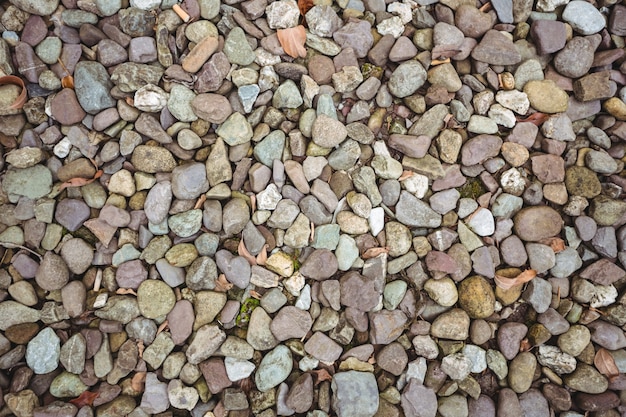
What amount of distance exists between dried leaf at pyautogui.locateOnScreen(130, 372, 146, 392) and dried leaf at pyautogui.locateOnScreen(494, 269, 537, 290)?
137 cm

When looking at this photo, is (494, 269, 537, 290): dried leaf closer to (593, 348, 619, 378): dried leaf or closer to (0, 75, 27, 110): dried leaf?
(593, 348, 619, 378): dried leaf

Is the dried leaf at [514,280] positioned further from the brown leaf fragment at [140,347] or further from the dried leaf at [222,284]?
the brown leaf fragment at [140,347]

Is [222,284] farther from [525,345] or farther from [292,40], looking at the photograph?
[525,345]

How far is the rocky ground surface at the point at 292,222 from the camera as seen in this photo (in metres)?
1.77

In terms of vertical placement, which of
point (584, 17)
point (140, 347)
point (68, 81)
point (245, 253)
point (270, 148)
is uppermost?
point (584, 17)

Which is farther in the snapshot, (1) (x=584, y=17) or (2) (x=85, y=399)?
(1) (x=584, y=17)

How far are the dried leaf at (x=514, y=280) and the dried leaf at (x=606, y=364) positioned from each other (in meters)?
0.39

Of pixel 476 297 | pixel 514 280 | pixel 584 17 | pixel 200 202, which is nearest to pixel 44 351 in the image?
pixel 200 202

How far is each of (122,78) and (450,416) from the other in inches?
68.1

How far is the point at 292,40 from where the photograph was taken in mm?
1851

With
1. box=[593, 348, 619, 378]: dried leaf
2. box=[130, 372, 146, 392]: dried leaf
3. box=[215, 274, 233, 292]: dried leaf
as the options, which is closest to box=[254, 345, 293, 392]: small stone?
box=[215, 274, 233, 292]: dried leaf

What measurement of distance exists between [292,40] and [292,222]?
0.70m

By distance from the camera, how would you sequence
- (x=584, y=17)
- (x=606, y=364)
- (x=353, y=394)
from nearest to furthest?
(x=353, y=394)
(x=606, y=364)
(x=584, y=17)

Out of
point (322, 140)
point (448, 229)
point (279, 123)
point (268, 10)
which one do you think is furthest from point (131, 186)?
point (448, 229)
